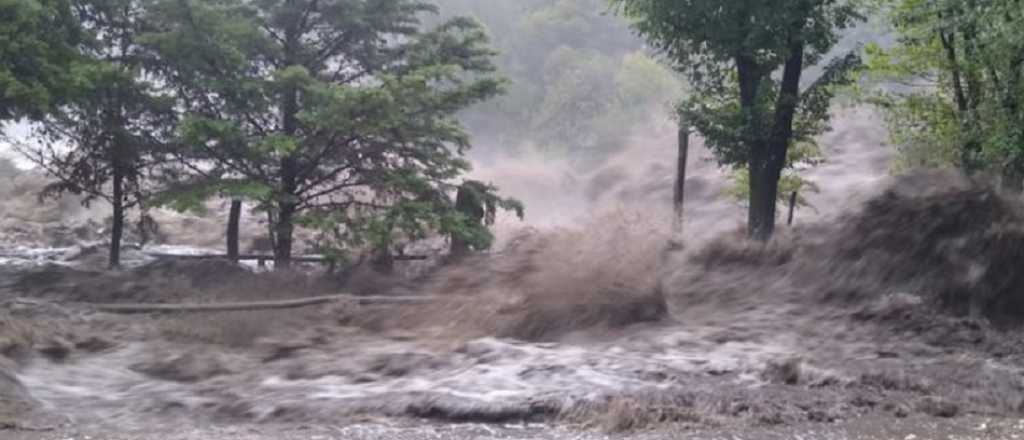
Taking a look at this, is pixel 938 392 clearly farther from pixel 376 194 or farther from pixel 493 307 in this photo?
pixel 376 194

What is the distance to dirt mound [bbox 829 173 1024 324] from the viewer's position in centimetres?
1639

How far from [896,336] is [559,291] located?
4610 millimetres

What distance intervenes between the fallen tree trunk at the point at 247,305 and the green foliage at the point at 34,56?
423cm

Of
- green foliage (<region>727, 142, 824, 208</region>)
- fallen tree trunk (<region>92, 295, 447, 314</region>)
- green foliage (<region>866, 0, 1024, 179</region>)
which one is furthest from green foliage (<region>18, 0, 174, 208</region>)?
green foliage (<region>866, 0, 1024, 179</region>)

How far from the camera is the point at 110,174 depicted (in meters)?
25.7

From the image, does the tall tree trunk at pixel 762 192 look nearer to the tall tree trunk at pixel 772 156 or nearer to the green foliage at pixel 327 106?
the tall tree trunk at pixel 772 156

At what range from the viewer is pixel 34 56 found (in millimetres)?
21125

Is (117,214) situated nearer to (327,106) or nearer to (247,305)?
(327,106)

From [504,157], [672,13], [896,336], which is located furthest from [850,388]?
[504,157]

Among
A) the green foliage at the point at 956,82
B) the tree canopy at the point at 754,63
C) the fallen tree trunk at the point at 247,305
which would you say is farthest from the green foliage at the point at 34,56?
the green foliage at the point at 956,82

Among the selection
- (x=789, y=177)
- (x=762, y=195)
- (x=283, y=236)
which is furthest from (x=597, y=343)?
(x=789, y=177)

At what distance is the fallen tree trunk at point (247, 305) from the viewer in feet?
61.9

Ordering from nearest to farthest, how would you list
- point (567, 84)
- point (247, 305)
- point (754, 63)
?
point (247, 305) < point (754, 63) < point (567, 84)

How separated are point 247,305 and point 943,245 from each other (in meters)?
10.8
